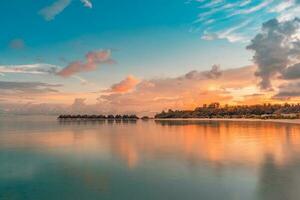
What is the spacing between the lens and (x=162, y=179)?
17656 millimetres

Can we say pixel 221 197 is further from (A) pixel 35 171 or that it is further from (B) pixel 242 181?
(A) pixel 35 171

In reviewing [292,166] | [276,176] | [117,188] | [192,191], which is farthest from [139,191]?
[292,166]

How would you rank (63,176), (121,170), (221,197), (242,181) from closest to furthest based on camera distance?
(221,197) → (242,181) → (63,176) → (121,170)

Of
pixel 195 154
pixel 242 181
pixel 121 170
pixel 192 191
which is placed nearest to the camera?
pixel 192 191

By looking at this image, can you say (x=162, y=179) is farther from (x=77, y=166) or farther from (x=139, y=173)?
(x=77, y=166)

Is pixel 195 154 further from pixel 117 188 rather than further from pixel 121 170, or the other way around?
pixel 117 188

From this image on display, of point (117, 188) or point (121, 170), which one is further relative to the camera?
point (121, 170)

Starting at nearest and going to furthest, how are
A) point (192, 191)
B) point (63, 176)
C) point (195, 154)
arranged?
1. point (192, 191)
2. point (63, 176)
3. point (195, 154)

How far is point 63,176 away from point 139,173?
489cm

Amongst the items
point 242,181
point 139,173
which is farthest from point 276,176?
point 139,173

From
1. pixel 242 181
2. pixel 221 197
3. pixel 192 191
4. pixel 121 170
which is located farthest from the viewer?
pixel 121 170

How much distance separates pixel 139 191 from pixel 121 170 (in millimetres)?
5783

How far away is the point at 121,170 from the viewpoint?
68.5ft

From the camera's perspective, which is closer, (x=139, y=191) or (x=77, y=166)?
(x=139, y=191)
